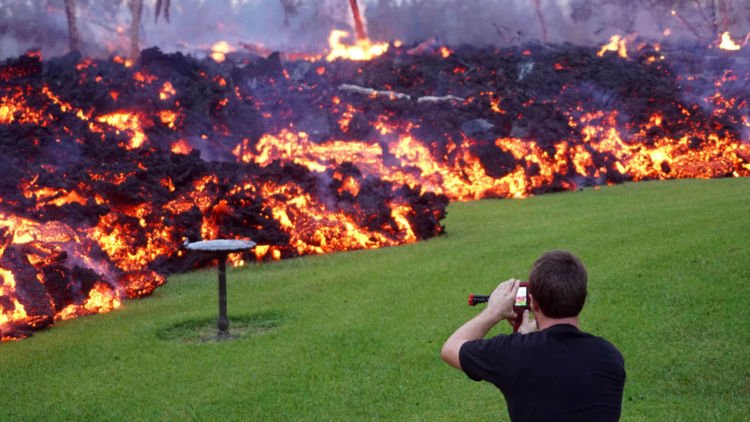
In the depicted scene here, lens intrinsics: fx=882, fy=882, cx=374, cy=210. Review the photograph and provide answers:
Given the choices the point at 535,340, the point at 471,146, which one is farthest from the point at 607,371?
the point at 471,146

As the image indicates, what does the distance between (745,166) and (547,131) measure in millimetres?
5803

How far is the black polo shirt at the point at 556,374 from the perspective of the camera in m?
3.73

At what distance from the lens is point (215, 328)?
10.8 m

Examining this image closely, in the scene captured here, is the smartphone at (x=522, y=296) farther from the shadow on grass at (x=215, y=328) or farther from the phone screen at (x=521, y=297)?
the shadow on grass at (x=215, y=328)

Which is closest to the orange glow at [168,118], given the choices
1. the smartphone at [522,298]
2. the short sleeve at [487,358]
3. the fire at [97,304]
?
the fire at [97,304]

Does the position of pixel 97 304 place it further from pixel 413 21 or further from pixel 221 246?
pixel 413 21

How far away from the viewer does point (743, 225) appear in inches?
562

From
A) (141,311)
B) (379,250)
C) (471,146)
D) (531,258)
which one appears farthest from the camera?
(471,146)

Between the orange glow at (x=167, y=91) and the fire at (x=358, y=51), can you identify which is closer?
the orange glow at (x=167, y=91)

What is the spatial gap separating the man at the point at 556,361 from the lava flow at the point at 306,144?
838cm

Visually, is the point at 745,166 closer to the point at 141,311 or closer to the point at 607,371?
the point at 141,311

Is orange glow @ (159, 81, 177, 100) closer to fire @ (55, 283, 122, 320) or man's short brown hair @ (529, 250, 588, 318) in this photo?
fire @ (55, 283, 122, 320)

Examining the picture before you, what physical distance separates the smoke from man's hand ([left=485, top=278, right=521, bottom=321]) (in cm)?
3873

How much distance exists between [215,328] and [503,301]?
732cm
